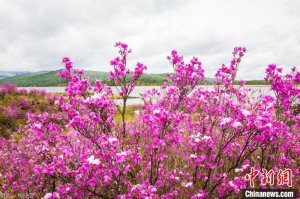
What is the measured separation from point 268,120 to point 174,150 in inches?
150

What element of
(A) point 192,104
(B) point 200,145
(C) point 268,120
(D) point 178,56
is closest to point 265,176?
(B) point 200,145

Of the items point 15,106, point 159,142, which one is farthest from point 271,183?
point 15,106

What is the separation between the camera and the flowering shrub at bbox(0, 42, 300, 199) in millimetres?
3996

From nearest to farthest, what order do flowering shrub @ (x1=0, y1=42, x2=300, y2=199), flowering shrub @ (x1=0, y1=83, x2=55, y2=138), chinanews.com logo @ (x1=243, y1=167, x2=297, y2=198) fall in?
flowering shrub @ (x1=0, y1=42, x2=300, y2=199) → chinanews.com logo @ (x1=243, y1=167, x2=297, y2=198) → flowering shrub @ (x1=0, y1=83, x2=55, y2=138)

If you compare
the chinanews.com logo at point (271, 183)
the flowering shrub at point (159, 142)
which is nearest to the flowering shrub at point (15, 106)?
the flowering shrub at point (159, 142)

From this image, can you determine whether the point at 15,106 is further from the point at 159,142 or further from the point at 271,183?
the point at 271,183

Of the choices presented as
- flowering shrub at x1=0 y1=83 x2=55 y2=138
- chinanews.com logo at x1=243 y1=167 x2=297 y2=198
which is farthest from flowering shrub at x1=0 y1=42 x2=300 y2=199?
flowering shrub at x1=0 y1=83 x2=55 y2=138

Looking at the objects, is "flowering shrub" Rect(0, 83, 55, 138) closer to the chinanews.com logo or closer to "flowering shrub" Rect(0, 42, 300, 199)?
"flowering shrub" Rect(0, 42, 300, 199)

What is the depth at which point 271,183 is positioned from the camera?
516 centimetres

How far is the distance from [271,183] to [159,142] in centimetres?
271

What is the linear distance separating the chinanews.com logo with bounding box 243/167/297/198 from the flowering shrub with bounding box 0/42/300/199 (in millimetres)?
232

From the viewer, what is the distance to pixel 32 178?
625 cm

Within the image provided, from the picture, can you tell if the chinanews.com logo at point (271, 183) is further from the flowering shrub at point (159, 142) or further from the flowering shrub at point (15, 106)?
the flowering shrub at point (15, 106)

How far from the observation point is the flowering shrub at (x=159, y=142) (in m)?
4.00
